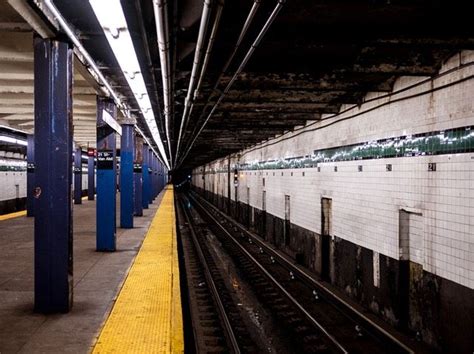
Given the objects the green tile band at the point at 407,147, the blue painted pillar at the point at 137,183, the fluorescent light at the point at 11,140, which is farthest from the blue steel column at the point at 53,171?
the fluorescent light at the point at 11,140

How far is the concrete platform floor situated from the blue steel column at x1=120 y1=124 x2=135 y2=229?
2880 millimetres

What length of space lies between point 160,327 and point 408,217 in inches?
163

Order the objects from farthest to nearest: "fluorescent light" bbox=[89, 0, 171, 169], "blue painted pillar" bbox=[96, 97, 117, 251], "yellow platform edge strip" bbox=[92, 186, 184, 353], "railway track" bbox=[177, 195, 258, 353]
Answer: "blue painted pillar" bbox=[96, 97, 117, 251] < "railway track" bbox=[177, 195, 258, 353] < "yellow platform edge strip" bbox=[92, 186, 184, 353] < "fluorescent light" bbox=[89, 0, 171, 169]

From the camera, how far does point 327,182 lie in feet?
35.5

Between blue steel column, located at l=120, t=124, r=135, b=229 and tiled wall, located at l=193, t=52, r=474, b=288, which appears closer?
tiled wall, located at l=193, t=52, r=474, b=288

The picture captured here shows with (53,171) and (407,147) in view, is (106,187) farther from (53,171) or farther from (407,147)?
(407,147)

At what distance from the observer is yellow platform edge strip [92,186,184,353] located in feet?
14.8

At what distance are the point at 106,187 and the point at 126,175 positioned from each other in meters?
4.58

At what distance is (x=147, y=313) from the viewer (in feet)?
18.4

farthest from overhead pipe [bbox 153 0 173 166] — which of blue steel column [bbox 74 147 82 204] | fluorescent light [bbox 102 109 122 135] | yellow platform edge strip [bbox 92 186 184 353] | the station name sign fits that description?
blue steel column [bbox 74 147 82 204]

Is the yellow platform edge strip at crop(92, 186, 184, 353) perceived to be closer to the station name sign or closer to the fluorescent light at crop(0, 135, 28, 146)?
the station name sign

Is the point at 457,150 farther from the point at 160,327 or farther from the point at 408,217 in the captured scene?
the point at 160,327

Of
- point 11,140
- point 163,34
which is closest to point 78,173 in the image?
point 11,140

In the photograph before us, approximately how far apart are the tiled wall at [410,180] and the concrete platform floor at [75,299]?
4.24 metres
